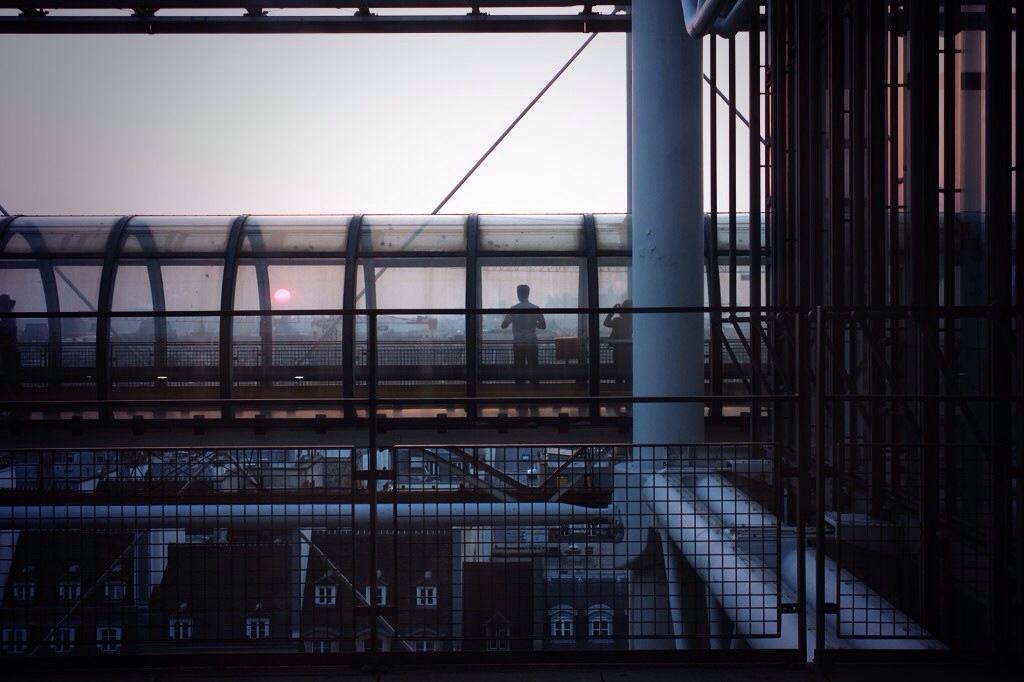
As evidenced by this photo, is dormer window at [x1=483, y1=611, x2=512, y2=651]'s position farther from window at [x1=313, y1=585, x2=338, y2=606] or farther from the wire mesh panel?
window at [x1=313, y1=585, x2=338, y2=606]

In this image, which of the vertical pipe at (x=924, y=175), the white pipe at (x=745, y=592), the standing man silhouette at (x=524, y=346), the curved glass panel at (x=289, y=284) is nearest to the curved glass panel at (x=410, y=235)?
the curved glass panel at (x=289, y=284)

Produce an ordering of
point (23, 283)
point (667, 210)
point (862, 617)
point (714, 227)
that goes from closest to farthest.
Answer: point (862, 617)
point (667, 210)
point (714, 227)
point (23, 283)

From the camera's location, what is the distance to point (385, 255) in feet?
33.9

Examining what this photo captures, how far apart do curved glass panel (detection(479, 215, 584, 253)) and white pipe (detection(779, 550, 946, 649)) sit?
5.95m

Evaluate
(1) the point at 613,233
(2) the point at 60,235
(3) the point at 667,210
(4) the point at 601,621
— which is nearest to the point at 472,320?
(1) the point at 613,233

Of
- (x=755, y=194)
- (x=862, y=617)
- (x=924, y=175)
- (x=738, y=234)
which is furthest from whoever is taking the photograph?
(x=738, y=234)

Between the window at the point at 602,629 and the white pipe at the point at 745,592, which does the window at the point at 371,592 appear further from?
the white pipe at the point at 745,592

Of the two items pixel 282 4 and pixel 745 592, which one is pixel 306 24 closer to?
pixel 282 4

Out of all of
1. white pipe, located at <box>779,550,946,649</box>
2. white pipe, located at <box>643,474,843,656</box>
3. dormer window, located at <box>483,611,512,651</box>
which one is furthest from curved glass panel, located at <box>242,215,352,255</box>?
white pipe, located at <box>779,550,946,649</box>

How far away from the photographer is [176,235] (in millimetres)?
10438

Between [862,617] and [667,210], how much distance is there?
3.85 metres

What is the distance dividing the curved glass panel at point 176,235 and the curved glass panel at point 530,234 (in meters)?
3.27

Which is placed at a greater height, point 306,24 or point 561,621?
point 306,24

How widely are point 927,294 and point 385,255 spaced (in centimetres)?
670
